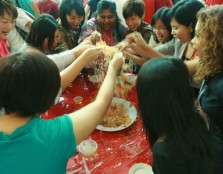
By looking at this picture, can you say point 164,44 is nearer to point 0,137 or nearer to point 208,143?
point 208,143

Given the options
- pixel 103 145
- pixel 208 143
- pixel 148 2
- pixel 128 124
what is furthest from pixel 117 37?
pixel 208 143

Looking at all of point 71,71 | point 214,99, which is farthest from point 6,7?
point 214,99

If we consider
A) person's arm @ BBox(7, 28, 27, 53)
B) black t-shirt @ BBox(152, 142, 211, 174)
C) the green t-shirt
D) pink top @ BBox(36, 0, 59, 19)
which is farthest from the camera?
pink top @ BBox(36, 0, 59, 19)

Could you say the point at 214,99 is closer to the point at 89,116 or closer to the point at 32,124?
the point at 89,116

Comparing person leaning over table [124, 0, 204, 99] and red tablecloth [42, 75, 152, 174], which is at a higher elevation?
person leaning over table [124, 0, 204, 99]

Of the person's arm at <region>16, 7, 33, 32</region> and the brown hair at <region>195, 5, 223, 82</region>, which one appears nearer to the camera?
the brown hair at <region>195, 5, 223, 82</region>

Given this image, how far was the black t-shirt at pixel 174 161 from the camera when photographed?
49.3 inches

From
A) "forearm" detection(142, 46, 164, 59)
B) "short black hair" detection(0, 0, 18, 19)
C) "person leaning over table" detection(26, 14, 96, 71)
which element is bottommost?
"forearm" detection(142, 46, 164, 59)

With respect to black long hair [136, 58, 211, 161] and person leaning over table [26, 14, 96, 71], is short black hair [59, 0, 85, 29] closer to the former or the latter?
person leaning over table [26, 14, 96, 71]

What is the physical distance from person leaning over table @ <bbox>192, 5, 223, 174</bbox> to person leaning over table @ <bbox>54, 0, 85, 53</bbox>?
1.96 metres

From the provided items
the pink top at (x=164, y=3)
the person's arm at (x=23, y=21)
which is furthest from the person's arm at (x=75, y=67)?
the pink top at (x=164, y=3)

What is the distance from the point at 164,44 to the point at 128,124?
4.74 feet

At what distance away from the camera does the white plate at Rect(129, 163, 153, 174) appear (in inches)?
65.4

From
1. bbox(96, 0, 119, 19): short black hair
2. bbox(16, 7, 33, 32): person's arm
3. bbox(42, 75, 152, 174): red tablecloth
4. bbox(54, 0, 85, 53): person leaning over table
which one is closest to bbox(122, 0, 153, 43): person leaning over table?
bbox(96, 0, 119, 19): short black hair
